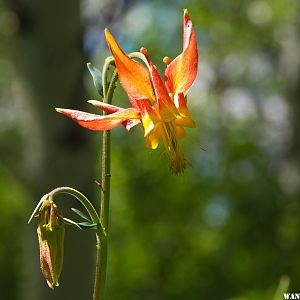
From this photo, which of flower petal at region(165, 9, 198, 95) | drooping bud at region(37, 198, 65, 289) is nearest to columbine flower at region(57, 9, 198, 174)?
flower petal at region(165, 9, 198, 95)

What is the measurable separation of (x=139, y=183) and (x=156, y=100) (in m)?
5.22

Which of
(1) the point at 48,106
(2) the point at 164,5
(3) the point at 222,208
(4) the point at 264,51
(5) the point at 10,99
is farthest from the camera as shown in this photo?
(4) the point at 264,51

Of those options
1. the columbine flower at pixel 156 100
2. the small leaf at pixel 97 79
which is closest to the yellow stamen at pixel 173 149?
the columbine flower at pixel 156 100

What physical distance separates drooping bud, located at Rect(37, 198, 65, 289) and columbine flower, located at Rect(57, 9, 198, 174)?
16cm

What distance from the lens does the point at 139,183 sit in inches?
255

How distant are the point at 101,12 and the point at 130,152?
3.55 ft

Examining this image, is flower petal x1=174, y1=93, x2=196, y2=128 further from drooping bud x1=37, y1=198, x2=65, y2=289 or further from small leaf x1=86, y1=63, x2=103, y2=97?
drooping bud x1=37, y1=198, x2=65, y2=289

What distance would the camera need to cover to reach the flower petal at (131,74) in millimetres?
1221

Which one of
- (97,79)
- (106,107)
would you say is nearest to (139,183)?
(97,79)

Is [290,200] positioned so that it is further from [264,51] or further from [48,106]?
[264,51]

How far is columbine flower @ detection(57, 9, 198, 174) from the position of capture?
122 centimetres

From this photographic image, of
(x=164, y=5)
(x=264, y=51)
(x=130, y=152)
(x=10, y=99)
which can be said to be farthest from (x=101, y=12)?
(x=264, y=51)

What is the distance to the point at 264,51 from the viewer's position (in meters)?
17.8

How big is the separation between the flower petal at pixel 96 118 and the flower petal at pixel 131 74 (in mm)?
39
